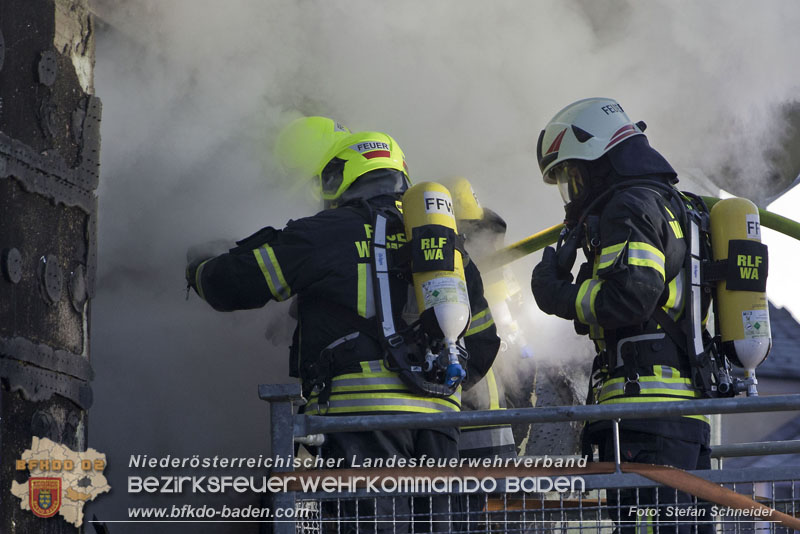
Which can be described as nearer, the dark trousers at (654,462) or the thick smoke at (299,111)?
the dark trousers at (654,462)

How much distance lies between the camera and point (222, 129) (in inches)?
249

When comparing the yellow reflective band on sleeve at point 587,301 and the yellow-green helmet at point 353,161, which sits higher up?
the yellow-green helmet at point 353,161

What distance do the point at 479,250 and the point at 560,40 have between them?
2.30 metres

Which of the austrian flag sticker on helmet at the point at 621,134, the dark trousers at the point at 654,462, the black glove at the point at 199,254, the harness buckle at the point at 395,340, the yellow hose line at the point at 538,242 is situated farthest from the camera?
the yellow hose line at the point at 538,242

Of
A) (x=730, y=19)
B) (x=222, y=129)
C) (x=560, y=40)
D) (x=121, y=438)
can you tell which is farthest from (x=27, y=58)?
(x=730, y=19)

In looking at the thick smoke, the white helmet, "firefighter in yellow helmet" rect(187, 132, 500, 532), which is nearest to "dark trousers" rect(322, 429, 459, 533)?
"firefighter in yellow helmet" rect(187, 132, 500, 532)

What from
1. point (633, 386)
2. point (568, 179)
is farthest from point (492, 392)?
point (633, 386)

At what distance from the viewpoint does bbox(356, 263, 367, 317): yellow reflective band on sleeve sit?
4410 millimetres

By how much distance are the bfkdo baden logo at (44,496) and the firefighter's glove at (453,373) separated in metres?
1.59

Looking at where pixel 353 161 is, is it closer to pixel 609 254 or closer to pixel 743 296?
pixel 609 254

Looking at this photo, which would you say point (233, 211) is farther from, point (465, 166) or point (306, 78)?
point (465, 166)

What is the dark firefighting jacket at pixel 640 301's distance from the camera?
4242 mm

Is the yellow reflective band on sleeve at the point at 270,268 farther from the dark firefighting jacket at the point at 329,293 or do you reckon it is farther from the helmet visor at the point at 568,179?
the helmet visor at the point at 568,179

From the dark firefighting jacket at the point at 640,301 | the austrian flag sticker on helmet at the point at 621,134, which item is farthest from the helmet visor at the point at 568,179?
the dark firefighting jacket at the point at 640,301
